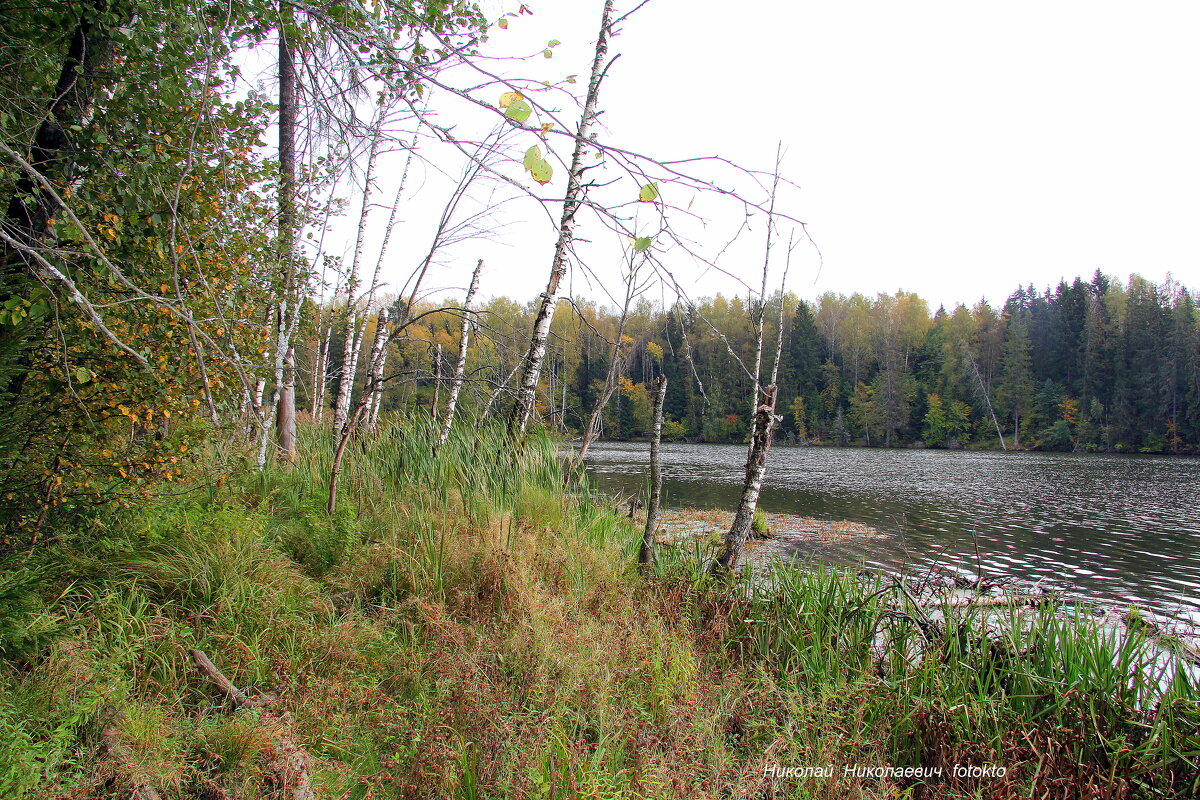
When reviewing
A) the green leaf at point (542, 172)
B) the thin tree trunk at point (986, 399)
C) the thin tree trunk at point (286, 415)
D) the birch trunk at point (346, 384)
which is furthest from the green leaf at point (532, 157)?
the thin tree trunk at point (986, 399)

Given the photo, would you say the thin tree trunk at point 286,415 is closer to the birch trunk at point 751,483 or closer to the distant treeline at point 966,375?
the birch trunk at point 751,483

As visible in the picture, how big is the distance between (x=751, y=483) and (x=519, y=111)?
4380 mm

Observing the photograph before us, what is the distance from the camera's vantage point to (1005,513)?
17469mm

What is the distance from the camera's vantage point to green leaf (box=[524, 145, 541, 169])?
118 centimetres

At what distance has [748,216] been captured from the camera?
1.54 metres

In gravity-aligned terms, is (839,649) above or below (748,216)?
below

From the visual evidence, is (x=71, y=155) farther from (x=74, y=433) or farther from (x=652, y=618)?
(x=652, y=618)

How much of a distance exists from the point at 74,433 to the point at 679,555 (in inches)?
176

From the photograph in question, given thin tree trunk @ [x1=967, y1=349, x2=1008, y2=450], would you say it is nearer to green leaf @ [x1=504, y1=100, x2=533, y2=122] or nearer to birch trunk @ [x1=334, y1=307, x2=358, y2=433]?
birch trunk @ [x1=334, y1=307, x2=358, y2=433]

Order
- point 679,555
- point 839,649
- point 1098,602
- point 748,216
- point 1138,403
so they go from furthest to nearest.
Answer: point 1138,403
point 1098,602
point 679,555
point 839,649
point 748,216

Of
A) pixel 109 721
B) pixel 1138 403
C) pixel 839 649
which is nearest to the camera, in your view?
pixel 109 721

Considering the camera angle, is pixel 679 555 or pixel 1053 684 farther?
pixel 679 555

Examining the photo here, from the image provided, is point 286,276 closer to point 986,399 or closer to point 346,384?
point 346,384

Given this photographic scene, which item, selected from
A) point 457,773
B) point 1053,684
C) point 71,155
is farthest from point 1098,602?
point 71,155
